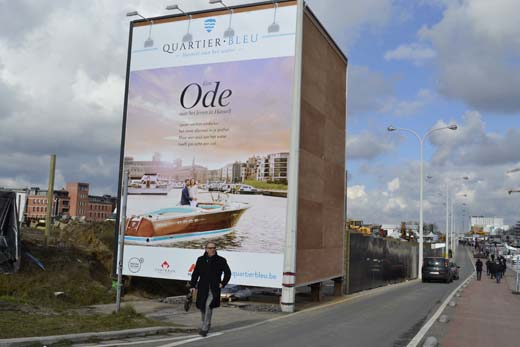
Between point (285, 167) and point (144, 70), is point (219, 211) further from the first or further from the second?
point (144, 70)

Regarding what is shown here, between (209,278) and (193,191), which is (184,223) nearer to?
(193,191)

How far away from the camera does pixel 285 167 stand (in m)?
14.2

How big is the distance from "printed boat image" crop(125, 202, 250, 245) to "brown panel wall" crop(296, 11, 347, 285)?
203 cm

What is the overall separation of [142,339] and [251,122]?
24.6 feet

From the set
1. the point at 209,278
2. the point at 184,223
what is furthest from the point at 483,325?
the point at 184,223

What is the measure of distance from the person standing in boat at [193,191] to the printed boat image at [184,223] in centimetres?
18

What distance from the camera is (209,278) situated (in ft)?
31.4

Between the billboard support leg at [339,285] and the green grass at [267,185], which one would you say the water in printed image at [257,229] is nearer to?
the green grass at [267,185]

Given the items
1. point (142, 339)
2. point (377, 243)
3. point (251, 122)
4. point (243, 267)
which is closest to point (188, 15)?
point (251, 122)

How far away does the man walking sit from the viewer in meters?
9.49

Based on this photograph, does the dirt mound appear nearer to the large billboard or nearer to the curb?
the large billboard

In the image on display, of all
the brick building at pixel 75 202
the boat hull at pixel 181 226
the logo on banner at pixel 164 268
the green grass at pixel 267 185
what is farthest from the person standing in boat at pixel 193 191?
the brick building at pixel 75 202

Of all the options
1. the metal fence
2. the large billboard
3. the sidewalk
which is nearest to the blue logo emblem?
the large billboard

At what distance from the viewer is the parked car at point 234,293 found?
49.3ft
